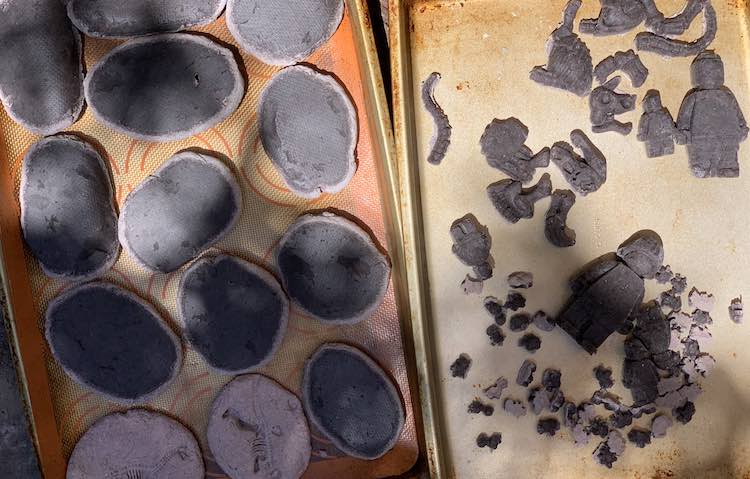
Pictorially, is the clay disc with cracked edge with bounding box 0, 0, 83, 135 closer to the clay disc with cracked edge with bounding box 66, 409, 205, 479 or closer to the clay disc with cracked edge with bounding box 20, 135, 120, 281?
the clay disc with cracked edge with bounding box 20, 135, 120, 281

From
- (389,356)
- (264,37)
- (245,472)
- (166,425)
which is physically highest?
(264,37)

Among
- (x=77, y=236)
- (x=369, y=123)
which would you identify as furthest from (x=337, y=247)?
(x=77, y=236)

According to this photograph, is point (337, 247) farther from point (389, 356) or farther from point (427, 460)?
point (427, 460)

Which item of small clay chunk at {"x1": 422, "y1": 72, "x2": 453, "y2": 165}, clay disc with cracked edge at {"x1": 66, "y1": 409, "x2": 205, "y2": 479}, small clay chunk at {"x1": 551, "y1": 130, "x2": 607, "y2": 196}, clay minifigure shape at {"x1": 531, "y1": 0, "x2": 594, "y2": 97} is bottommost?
clay disc with cracked edge at {"x1": 66, "y1": 409, "x2": 205, "y2": 479}

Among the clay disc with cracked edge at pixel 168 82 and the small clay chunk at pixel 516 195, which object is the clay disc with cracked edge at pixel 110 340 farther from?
the small clay chunk at pixel 516 195

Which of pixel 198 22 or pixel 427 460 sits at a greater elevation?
pixel 198 22

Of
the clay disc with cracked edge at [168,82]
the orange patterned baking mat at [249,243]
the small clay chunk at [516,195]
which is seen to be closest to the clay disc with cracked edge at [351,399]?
the orange patterned baking mat at [249,243]

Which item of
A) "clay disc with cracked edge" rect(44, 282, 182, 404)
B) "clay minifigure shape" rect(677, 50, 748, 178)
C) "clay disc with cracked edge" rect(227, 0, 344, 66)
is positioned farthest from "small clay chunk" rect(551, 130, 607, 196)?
"clay disc with cracked edge" rect(44, 282, 182, 404)
